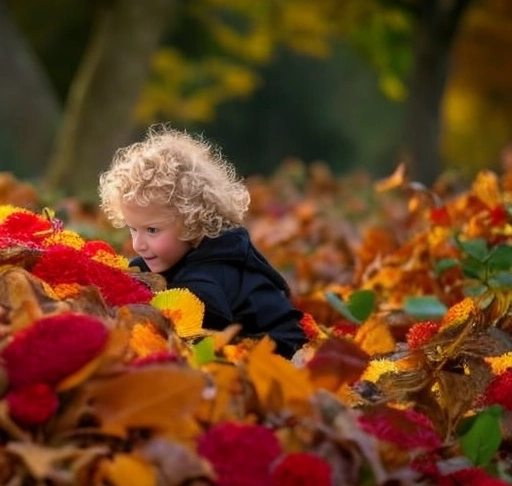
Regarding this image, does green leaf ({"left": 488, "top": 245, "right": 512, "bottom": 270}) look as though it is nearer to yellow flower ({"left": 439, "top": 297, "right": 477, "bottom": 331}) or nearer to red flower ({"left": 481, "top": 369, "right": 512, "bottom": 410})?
yellow flower ({"left": 439, "top": 297, "right": 477, "bottom": 331})

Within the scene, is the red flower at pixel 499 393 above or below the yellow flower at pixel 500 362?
above

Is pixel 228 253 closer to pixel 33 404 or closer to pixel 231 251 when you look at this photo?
pixel 231 251

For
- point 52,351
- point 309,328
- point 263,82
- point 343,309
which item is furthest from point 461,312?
point 263,82

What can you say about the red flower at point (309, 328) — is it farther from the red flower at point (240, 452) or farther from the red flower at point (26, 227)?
the red flower at point (240, 452)

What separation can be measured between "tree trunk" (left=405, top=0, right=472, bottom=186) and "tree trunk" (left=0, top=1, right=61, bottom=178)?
184 inches

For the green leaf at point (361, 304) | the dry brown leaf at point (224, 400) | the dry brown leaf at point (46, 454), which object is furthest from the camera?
the green leaf at point (361, 304)

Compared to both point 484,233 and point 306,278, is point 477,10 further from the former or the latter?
point 484,233

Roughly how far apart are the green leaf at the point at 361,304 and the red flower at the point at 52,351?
6.05 ft

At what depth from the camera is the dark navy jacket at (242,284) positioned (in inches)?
143

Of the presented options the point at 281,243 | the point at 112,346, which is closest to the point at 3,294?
the point at 112,346

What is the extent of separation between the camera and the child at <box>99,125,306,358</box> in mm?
3584

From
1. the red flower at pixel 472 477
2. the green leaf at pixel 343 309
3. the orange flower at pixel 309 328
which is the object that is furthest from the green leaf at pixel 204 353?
the green leaf at pixel 343 309

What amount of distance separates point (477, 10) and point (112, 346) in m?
20.3

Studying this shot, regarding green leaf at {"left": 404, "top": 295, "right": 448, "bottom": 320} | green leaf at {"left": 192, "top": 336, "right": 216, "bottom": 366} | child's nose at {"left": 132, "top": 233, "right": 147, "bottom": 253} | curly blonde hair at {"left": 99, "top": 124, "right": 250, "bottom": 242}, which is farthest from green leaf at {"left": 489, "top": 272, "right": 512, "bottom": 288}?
green leaf at {"left": 192, "top": 336, "right": 216, "bottom": 366}
